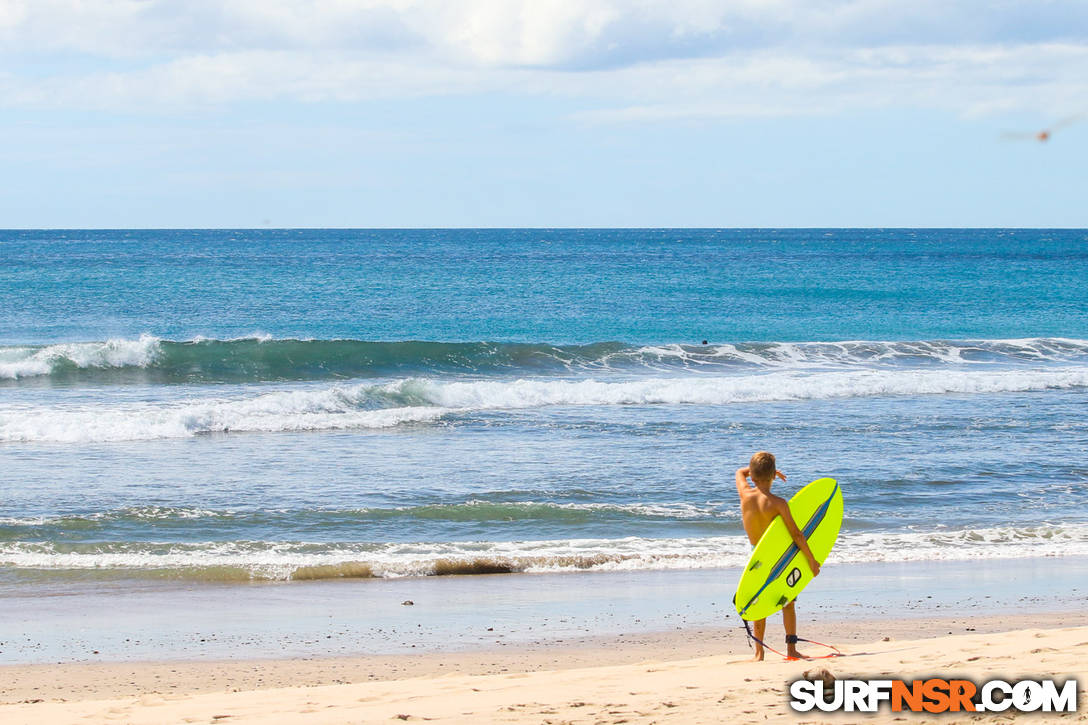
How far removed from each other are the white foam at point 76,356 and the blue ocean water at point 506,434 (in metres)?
0.07

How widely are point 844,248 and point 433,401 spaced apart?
9141cm

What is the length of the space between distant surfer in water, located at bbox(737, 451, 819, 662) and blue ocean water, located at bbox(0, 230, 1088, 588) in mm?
3836

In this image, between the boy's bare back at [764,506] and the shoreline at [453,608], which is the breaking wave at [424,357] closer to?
the shoreline at [453,608]

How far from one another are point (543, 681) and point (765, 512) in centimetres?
177

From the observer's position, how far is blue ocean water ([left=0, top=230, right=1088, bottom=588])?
11.6 metres

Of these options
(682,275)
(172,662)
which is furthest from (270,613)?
(682,275)

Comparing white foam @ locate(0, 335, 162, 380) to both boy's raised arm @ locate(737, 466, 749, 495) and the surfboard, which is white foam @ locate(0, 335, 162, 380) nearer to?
boy's raised arm @ locate(737, 466, 749, 495)

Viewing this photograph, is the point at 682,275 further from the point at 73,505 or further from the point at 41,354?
the point at 73,505

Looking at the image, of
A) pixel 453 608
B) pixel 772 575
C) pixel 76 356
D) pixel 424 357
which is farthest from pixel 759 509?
pixel 76 356

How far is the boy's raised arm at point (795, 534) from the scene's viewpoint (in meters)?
6.97

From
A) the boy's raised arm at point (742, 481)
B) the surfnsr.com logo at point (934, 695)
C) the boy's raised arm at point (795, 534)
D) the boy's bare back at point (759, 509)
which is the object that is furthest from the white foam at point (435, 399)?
the surfnsr.com logo at point (934, 695)

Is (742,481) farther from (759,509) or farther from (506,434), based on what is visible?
(506,434)

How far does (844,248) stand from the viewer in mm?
106688

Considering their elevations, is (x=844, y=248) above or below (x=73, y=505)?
above
